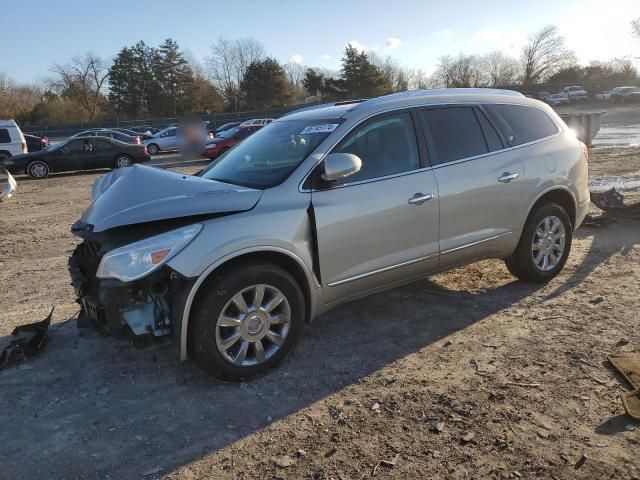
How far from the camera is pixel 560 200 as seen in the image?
5.25 metres

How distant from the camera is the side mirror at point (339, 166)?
11.9 feet

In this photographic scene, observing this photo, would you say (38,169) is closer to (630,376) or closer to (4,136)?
(4,136)

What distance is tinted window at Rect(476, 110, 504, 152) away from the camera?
4703mm

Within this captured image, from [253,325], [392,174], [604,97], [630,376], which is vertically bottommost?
[630,376]

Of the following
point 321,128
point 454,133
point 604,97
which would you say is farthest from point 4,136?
point 604,97

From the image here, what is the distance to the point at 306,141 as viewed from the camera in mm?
4047

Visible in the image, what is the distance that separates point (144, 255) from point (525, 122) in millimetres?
3730

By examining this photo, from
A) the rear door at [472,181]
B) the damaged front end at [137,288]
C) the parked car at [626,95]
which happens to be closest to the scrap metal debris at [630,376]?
the rear door at [472,181]

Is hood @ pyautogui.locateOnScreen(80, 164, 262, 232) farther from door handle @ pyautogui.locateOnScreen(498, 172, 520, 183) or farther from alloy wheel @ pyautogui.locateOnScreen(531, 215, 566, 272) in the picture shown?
alloy wheel @ pyautogui.locateOnScreen(531, 215, 566, 272)

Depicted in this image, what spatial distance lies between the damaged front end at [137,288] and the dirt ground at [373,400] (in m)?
0.25

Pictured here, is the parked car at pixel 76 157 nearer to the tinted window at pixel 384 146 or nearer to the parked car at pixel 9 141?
the parked car at pixel 9 141

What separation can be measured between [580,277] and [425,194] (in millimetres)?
2297

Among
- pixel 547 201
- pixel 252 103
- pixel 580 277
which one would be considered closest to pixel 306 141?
pixel 547 201

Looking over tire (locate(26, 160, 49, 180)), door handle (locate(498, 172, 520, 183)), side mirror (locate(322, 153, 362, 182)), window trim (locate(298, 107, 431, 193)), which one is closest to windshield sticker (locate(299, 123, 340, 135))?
window trim (locate(298, 107, 431, 193))
